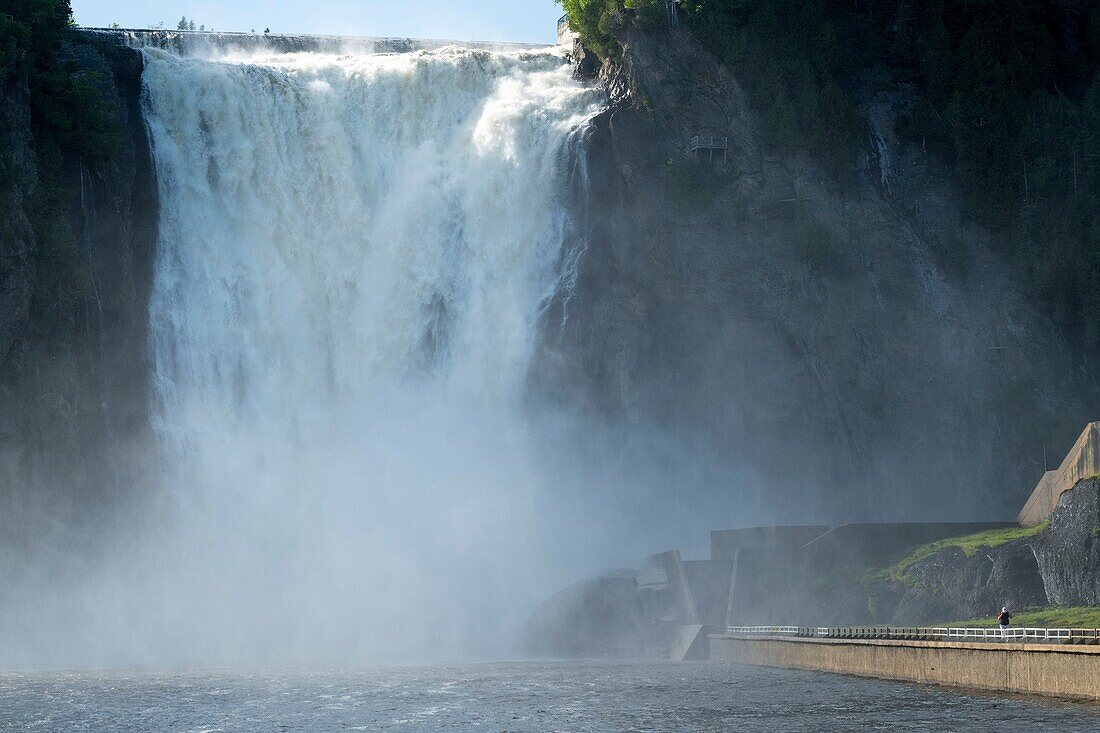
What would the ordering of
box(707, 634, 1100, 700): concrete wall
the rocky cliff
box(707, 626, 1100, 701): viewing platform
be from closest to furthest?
box(707, 634, 1100, 700): concrete wall, box(707, 626, 1100, 701): viewing platform, the rocky cliff

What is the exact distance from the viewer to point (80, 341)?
2820 inches

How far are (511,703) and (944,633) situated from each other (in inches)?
560

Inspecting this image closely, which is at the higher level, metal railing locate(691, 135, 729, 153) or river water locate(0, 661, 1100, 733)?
metal railing locate(691, 135, 729, 153)

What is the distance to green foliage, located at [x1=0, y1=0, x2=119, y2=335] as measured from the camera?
70.6 meters

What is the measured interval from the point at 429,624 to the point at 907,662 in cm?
2711

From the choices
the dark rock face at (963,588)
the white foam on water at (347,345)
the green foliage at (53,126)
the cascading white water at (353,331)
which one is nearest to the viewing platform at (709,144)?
the white foam on water at (347,345)

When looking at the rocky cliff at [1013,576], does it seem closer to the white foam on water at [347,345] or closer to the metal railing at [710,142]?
the white foam on water at [347,345]

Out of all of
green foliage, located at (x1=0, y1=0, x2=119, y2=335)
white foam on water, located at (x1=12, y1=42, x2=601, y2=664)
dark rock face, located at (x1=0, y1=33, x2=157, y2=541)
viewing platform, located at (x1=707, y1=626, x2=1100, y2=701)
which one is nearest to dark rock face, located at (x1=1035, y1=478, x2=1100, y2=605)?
viewing platform, located at (x1=707, y1=626, x2=1100, y2=701)

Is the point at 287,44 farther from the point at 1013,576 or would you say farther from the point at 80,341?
the point at 1013,576

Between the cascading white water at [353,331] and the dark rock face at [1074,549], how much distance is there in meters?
26.3

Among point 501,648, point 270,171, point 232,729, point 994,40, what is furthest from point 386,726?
point 994,40

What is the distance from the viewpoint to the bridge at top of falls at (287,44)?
84.4 m

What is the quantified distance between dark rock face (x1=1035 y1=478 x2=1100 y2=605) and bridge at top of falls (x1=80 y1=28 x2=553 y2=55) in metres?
47.8

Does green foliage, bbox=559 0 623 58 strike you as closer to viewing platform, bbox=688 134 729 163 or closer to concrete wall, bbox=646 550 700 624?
viewing platform, bbox=688 134 729 163
